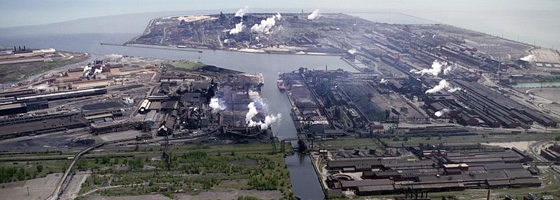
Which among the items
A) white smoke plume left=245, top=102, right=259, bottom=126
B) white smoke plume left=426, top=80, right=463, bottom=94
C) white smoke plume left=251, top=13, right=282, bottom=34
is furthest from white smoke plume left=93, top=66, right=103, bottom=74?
white smoke plume left=426, top=80, right=463, bottom=94

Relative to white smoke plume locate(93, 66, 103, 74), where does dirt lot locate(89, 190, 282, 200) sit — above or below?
below

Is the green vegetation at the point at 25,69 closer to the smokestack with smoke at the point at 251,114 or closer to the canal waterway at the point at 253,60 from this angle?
the canal waterway at the point at 253,60

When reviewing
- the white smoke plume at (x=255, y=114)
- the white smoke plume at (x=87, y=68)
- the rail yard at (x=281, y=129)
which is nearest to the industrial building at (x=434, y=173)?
the rail yard at (x=281, y=129)

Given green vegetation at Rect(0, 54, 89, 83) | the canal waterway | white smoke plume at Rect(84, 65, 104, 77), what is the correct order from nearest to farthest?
the canal waterway, green vegetation at Rect(0, 54, 89, 83), white smoke plume at Rect(84, 65, 104, 77)

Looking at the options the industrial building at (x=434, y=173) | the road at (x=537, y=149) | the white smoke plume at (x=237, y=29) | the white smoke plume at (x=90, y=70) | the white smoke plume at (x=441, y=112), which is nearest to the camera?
the industrial building at (x=434, y=173)

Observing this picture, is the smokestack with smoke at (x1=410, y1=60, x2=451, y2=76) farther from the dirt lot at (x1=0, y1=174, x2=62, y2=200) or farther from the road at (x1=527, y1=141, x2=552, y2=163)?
the dirt lot at (x1=0, y1=174, x2=62, y2=200)

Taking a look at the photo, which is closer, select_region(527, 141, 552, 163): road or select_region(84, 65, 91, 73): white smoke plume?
select_region(527, 141, 552, 163): road

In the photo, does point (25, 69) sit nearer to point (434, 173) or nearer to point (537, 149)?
point (434, 173)

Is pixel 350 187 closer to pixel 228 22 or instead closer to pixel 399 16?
pixel 228 22

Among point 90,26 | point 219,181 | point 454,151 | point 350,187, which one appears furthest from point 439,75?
point 90,26
